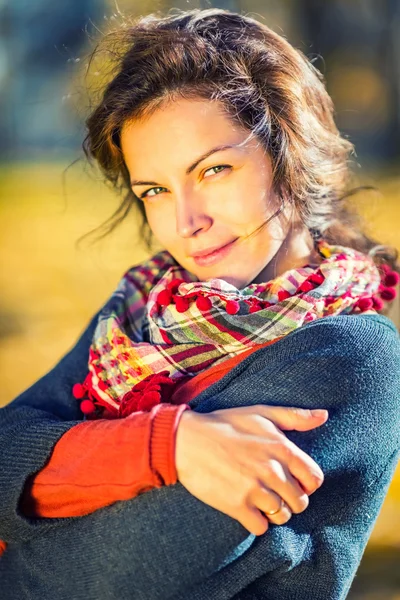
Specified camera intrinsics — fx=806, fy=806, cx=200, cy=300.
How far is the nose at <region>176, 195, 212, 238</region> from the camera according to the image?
1707mm

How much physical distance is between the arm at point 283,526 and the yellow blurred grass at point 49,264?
7.30ft

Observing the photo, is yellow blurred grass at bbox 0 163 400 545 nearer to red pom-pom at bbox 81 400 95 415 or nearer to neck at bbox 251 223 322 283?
neck at bbox 251 223 322 283

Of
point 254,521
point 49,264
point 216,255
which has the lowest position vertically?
point 49,264

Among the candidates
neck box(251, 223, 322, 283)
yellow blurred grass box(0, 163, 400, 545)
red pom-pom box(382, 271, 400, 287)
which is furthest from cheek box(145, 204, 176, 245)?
yellow blurred grass box(0, 163, 400, 545)

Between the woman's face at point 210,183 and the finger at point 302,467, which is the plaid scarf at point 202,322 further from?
the finger at point 302,467

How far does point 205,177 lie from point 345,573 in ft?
2.76

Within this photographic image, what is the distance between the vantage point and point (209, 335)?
1.69 m

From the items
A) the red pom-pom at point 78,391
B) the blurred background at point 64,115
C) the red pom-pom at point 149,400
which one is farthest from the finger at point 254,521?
the blurred background at point 64,115

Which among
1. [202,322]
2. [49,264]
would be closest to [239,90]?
[202,322]

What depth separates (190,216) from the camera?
67.4 inches

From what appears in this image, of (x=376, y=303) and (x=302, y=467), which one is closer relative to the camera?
(x=302, y=467)

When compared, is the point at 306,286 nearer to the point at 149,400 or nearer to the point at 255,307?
the point at 255,307

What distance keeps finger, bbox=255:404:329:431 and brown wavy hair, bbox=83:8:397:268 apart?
599 millimetres

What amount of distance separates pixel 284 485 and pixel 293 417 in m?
0.12
